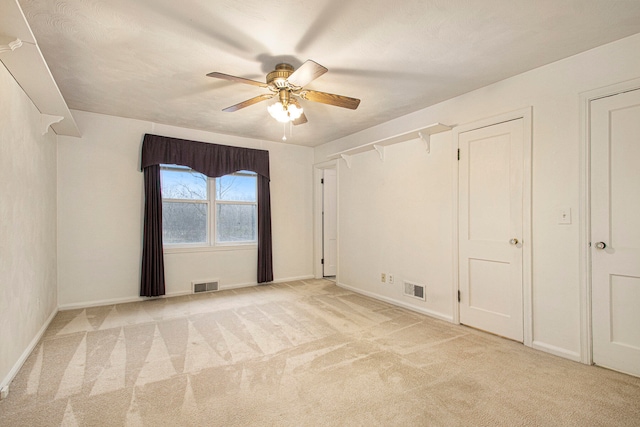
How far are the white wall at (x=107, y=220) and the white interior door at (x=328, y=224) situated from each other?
174 cm

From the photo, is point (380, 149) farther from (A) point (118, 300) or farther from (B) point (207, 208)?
(A) point (118, 300)

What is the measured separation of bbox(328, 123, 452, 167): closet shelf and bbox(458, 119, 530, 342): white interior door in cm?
30

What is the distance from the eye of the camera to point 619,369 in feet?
7.16

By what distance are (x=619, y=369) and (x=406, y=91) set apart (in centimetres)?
289

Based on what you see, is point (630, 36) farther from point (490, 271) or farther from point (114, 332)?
point (114, 332)

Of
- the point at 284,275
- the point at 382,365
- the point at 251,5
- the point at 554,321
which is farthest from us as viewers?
the point at 284,275

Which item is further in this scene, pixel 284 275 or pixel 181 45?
pixel 284 275

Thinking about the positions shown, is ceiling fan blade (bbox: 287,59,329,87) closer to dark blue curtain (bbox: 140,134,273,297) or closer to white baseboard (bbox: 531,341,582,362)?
dark blue curtain (bbox: 140,134,273,297)

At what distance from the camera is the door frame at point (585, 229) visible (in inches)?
91.3

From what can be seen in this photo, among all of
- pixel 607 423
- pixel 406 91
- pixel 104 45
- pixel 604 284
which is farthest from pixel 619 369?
pixel 104 45

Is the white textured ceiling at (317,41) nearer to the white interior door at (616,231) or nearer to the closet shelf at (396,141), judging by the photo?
the closet shelf at (396,141)

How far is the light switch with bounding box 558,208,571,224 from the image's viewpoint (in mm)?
2420

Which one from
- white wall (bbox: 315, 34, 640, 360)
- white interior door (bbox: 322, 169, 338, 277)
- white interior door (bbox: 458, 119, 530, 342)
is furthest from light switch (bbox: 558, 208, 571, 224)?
white interior door (bbox: 322, 169, 338, 277)

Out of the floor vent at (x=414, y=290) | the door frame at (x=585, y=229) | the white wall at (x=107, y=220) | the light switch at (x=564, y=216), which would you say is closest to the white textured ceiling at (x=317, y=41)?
the door frame at (x=585, y=229)
